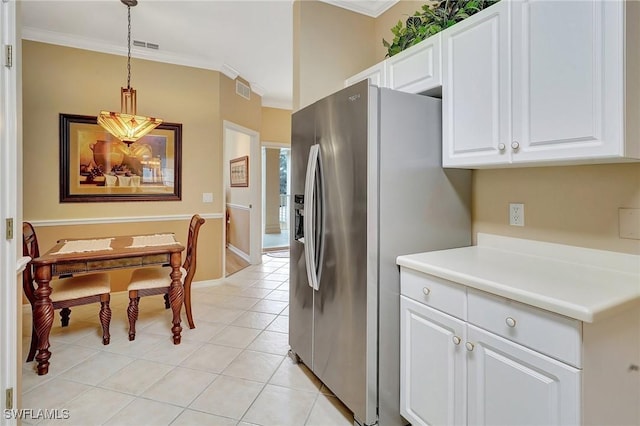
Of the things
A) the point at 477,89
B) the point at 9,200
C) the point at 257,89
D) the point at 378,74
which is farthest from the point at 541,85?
the point at 257,89

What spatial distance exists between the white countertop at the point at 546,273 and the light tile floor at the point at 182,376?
106 cm

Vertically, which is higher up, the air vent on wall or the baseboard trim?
the air vent on wall

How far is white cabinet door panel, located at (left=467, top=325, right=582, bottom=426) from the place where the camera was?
3.45 feet

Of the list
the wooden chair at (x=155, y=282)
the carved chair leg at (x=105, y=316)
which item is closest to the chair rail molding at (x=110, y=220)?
the wooden chair at (x=155, y=282)

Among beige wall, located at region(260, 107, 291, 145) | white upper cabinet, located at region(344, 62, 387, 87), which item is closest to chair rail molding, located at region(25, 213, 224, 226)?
beige wall, located at region(260, 107, 291, 145)

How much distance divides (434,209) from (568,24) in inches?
37.7

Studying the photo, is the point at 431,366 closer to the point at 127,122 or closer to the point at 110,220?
the point at 127,122

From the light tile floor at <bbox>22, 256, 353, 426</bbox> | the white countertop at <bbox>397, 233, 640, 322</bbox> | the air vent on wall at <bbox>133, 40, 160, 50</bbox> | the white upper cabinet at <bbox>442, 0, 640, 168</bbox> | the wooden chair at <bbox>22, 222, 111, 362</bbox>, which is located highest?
the air vent on wall at <bbox>133, 40, 160, 50</bbox>

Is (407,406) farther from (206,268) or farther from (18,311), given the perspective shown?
(206,268)

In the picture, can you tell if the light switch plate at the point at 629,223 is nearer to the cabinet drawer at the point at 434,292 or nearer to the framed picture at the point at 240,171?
the cabinet drawer at the point at 434,292

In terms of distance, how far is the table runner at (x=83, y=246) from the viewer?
263 cm

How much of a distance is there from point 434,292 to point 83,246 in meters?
2.80

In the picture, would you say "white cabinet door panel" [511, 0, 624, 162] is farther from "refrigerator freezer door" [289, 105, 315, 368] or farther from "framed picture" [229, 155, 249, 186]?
"framed picture" [229, 155, 249, 186]

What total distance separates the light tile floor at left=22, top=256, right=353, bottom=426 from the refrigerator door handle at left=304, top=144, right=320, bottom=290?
72cm
